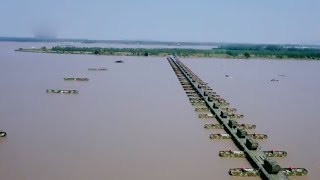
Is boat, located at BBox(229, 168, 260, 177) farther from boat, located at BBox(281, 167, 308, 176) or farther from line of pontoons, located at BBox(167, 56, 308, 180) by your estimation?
boat, located at BBox(281, 167, 308, 176)

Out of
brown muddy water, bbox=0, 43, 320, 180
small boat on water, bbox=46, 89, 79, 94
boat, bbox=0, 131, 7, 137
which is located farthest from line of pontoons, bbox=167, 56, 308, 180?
boat, bbox=0, 131, 7, 137

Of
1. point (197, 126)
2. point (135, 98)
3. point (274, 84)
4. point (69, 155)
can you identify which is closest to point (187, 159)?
point (69, 155)

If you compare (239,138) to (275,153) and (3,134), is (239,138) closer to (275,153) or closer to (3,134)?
(275,153)

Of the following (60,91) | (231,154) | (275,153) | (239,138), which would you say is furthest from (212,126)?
(60,91)

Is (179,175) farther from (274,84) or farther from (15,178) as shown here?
(274,84)

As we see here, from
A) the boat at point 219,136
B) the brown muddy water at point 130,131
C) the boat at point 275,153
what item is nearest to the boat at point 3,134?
the brown muddy water at point 130,131

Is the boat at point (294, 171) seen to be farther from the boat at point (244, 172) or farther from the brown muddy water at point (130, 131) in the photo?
the boat at point (244, 172)
